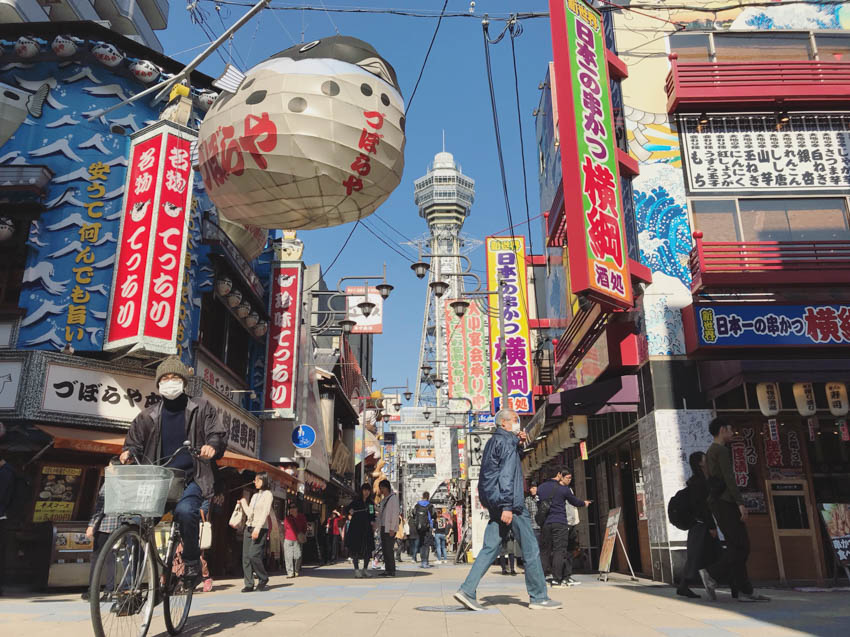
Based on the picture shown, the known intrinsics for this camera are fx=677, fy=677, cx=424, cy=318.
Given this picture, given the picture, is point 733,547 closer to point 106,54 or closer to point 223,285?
point 223,285

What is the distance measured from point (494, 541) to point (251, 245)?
12254mm

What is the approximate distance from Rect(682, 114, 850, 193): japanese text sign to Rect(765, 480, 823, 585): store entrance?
555 centimetres

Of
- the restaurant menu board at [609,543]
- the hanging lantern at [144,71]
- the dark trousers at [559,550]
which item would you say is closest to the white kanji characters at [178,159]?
the hanging lantern at [144,71]

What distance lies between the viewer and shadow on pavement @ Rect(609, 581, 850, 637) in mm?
5293

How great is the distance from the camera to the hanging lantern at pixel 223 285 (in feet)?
49.7

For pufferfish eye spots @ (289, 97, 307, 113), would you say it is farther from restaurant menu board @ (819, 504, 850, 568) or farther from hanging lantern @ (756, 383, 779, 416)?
restaurant menu board @ (819, 504, 850, 568)

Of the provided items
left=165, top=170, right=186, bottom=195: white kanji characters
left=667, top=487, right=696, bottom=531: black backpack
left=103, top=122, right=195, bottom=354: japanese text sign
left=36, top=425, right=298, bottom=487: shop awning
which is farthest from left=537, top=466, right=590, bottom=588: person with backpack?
left=165, top=170, right=186, bottom=195: white kanji characters

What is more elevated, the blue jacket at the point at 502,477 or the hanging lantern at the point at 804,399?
the hanging lantern at the point at 804,399

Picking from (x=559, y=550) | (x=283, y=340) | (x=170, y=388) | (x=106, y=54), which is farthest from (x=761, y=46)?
(x=170, y=388)

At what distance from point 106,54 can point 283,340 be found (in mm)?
7956

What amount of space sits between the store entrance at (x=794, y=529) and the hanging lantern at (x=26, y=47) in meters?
16.3

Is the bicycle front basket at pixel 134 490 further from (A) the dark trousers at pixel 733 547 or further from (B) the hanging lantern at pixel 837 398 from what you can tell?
(B) the hanging lantern at pixel 837 398

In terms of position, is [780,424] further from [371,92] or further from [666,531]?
[371,92]

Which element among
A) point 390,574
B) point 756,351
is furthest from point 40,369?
point 756,351
